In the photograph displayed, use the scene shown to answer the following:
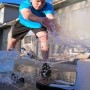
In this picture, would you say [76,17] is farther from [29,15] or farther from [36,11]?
[29,15]

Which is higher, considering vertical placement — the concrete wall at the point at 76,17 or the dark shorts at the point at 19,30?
the concrete wall at the point at 76,17

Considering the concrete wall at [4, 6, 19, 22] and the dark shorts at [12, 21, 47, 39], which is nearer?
the dark shorts at [12, 21, 47, 39]

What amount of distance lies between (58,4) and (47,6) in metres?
9.44

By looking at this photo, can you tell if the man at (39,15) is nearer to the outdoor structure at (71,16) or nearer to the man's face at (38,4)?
the man's face at (38,4)

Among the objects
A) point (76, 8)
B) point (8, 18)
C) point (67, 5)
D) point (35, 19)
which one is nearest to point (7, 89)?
point (35, 19)

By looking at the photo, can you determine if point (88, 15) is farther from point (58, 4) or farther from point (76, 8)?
point (58, 4)

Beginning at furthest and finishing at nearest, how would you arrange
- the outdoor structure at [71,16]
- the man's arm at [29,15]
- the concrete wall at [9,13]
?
the concrete wall at [9,13], the outdoor structure at [71,16], the man's arm at [29,15]

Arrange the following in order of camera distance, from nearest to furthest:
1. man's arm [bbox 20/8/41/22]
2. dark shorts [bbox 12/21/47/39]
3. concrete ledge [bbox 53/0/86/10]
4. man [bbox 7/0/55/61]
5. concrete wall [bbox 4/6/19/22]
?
man's arm [bbox 20/8/41/22] < man [bbox 7/0/55/61] < dark shorts [bbox 12/21/47/39] < concrete ledge [bbox 53/0/86/10] < concrete wall [bbox 4/6/19/22]

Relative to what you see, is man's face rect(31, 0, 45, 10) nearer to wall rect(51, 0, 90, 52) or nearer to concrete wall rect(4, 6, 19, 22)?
wall rect(51, 0, 90, 52)

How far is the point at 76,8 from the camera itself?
492 inches

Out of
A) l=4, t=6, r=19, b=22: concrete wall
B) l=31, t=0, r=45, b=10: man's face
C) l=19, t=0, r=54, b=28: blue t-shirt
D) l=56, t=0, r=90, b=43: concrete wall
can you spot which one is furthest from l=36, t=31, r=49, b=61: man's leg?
l=4, t=6, r=19, b=22: concrete wall

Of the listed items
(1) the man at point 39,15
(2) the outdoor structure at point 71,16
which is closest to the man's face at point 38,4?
(1) the man at point 39,15

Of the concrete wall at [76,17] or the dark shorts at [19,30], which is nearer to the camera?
the dark shorts at [19,30]

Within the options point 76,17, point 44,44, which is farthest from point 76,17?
point 44,44
